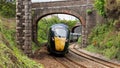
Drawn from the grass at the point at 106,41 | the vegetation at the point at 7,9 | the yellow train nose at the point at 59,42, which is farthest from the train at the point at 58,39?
the vegetation at the point at 7,9

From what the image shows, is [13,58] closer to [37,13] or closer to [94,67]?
[94,67]

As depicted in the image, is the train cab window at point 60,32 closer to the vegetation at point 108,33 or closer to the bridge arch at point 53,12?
the vegetation at point 108,33

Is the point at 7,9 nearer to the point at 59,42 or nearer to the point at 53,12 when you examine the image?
the point at 53,12

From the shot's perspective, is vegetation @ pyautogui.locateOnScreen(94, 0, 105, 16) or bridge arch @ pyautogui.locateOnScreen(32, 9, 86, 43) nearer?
vegetation @ pyautogui.locateOnScreen(94, 0, 105, 16)

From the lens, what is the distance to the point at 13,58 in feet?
31.3

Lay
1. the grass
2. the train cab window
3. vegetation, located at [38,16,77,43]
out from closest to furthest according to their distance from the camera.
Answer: the grass, the train cab window, vegetation, located at [38,16,77,43]

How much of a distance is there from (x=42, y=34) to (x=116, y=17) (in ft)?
73.6

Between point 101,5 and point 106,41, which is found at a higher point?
point 101,5

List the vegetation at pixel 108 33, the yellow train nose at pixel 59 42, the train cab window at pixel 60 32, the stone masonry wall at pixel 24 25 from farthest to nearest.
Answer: the vegetation at pixel 108 33 → the train cab window at pixel 60 32 → the yellow train nose at pixel 59 42 → the stone masonry wall at pixel 24 25

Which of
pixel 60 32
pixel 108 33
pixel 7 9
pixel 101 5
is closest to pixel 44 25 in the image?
pixel 7 9

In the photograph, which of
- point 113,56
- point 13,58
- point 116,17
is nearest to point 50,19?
point 116,17

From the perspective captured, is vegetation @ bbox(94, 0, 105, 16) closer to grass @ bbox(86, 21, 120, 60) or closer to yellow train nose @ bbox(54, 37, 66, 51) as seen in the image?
grass @ bbox(86, 21, 120, 60)

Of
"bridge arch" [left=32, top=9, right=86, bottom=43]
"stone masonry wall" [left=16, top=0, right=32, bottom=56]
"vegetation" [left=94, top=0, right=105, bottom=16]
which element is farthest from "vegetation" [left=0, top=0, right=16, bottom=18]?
"stone masonry wall" [left=16, top=0, right=32, bottom=56]

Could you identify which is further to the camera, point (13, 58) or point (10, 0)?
point (10, 0)
